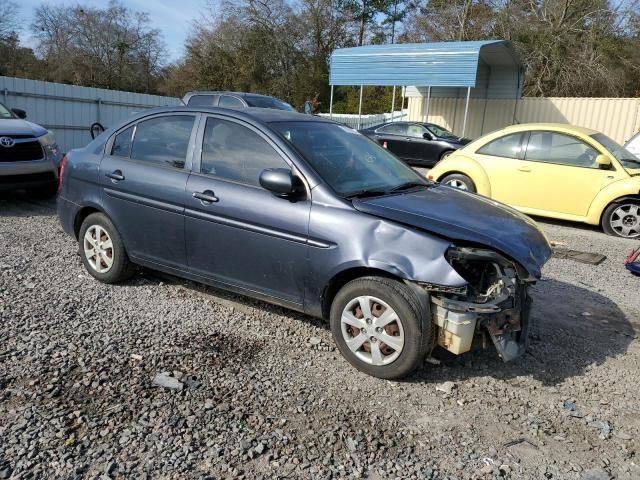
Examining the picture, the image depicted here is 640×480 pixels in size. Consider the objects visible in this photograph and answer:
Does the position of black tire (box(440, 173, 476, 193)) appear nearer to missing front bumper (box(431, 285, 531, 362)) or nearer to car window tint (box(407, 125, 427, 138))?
missing front bumper (box(431, 285, 531, 362))

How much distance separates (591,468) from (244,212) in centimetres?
268

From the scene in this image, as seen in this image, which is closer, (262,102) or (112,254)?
(112,254)

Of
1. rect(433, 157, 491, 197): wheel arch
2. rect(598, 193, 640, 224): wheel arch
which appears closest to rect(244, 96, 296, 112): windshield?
rect(433, 157, 491, 197): wheel arch

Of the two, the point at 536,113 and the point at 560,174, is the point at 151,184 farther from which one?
the point at 536,113

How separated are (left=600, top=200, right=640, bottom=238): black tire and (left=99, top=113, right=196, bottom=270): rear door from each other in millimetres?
6509

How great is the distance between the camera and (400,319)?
10.8ft

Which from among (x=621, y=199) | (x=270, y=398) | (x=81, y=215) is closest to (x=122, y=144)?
(x=81, y=215)

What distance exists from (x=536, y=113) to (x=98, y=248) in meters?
20.7

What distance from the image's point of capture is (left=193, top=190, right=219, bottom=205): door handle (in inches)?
158

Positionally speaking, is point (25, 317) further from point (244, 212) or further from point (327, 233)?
point (327, 233)

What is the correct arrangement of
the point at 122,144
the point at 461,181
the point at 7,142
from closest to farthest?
the point at 122,144 → the point at 7,142 → the point at 461,181

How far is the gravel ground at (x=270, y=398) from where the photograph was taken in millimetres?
2666

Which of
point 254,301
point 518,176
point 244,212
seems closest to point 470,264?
point 244,212

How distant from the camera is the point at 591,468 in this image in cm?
272
